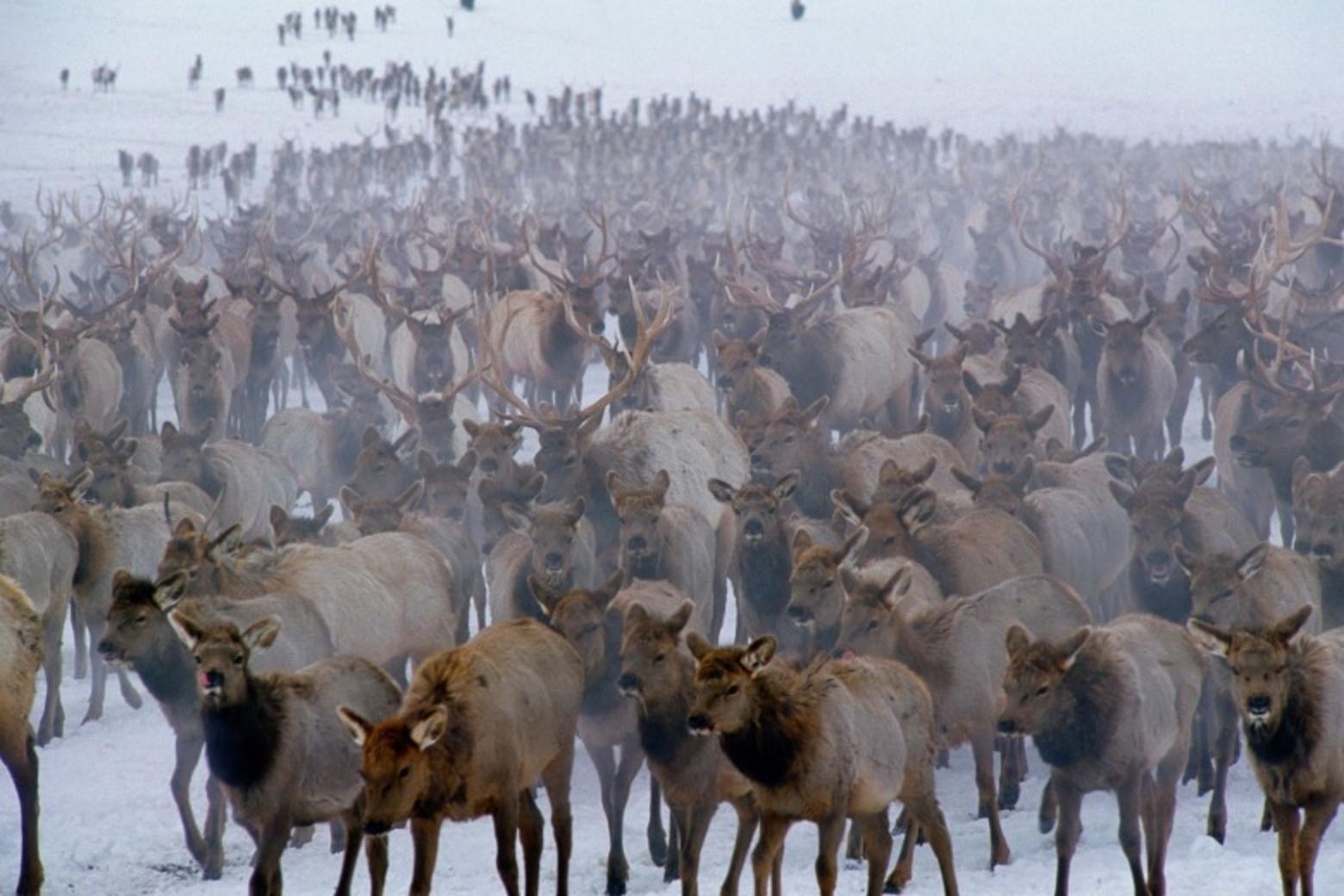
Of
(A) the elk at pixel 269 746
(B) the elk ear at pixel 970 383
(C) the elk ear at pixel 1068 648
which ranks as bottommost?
(A) the elk at pixel 269 746

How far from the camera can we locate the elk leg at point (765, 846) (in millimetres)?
7414

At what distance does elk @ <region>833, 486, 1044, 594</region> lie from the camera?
34.9ft

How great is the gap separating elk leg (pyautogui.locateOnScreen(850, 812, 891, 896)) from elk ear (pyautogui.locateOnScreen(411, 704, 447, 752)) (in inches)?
83.3

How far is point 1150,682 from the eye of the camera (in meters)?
8.33

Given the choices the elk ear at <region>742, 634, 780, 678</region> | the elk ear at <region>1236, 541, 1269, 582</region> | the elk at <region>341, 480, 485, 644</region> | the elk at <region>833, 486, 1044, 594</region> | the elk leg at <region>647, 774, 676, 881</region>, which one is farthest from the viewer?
the elk at <region>341, 480, 485, 644</region>

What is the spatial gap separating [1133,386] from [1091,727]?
9.00m

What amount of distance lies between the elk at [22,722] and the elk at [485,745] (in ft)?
7.95

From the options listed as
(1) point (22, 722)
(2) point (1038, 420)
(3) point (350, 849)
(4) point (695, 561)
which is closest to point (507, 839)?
(3) point (350, 849)

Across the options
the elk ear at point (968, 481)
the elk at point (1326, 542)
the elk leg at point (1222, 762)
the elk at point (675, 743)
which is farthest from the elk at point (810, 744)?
the elk ear at point (968, 481)

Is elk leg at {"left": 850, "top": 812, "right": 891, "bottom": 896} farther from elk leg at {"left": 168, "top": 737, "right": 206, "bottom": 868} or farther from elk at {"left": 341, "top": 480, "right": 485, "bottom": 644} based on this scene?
elk at {"left": 341, "top": 480, "right": 485, "bottom": 644}

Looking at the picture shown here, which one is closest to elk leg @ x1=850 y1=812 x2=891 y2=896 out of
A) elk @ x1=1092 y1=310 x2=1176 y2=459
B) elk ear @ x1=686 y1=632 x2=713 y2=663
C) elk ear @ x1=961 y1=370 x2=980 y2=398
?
elk ear @ x1=686 y1=632 x2=713 y2=663

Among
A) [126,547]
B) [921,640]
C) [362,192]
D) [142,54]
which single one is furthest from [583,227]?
[142,54]

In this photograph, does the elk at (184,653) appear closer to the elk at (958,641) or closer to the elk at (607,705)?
the elk at (607,705)

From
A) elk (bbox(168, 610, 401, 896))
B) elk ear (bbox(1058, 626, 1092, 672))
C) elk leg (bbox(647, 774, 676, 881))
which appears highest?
elk ear (bbox(1058, 626, 1092, 672))
